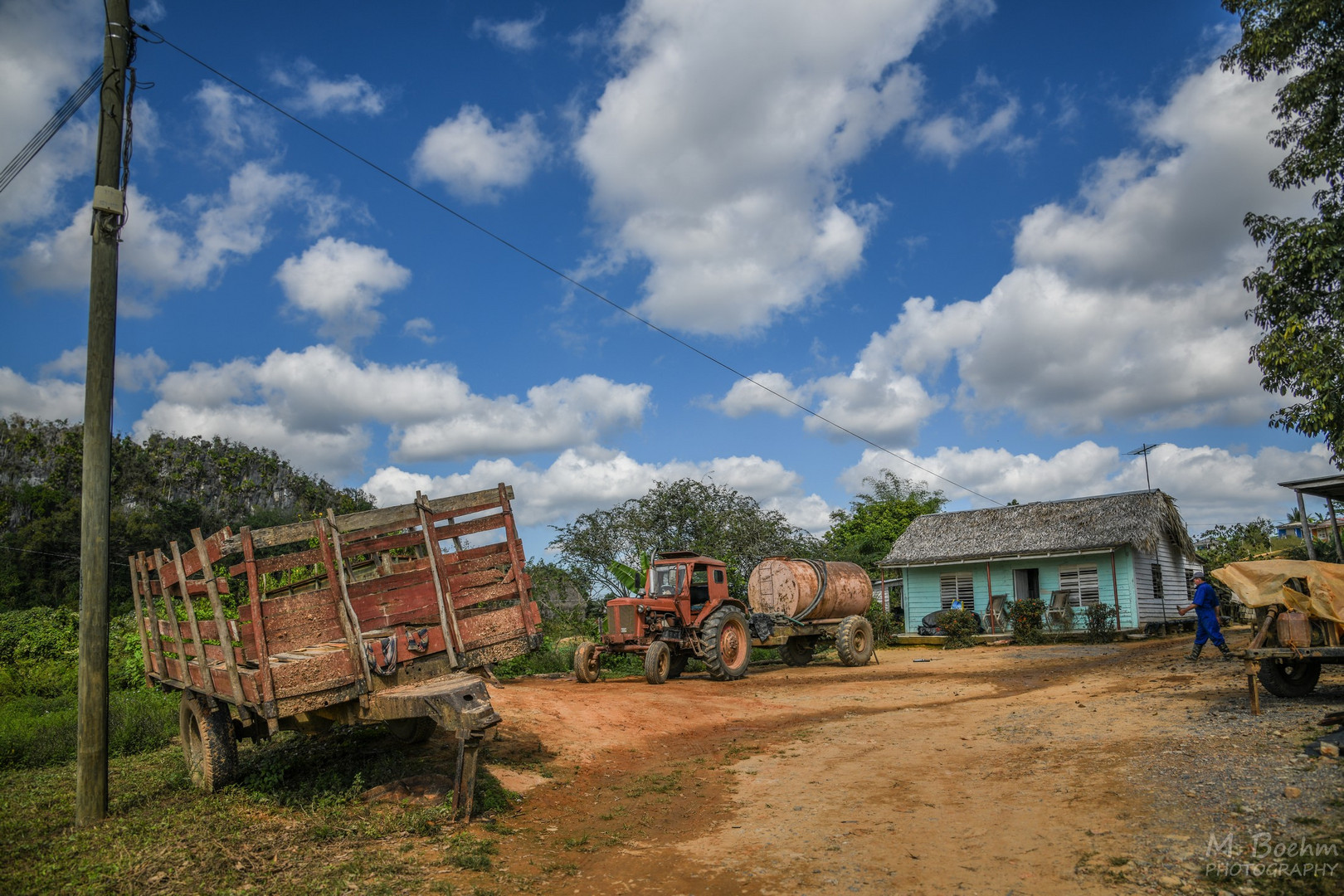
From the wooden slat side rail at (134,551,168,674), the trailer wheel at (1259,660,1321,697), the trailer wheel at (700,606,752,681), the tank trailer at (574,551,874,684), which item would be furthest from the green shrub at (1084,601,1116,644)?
the wooden slat side rail at (134,551,168,674)

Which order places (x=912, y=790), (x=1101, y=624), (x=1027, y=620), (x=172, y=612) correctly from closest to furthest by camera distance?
1. (x=912, y=790)
2. (x=172, y=612)
3. (x=1101, y=624)
4. (x=1027, y=620)

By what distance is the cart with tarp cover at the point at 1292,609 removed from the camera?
8.97 metres

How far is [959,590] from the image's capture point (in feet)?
98.1

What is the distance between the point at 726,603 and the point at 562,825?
432 inches

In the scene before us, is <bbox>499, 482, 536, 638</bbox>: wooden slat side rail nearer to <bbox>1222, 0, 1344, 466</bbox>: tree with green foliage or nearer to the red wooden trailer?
the red wooden trailer

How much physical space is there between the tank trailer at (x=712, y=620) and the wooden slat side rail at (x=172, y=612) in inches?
356

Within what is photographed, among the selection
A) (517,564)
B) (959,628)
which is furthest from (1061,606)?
(517,564)

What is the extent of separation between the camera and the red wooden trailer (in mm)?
6336

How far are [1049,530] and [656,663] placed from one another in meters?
18.5

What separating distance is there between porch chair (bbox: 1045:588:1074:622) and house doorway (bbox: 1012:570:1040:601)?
1337 millimetres

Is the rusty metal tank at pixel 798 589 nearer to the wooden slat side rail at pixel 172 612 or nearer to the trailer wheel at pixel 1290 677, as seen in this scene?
the trailer wheel at pixel 1290 677

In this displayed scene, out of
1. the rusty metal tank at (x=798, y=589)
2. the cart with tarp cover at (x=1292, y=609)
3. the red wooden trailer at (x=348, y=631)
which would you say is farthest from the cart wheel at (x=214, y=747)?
the rusty metal tank at (x=798, y=589)

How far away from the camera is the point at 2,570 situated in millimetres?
34875

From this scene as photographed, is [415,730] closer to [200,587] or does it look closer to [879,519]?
[200,587]
